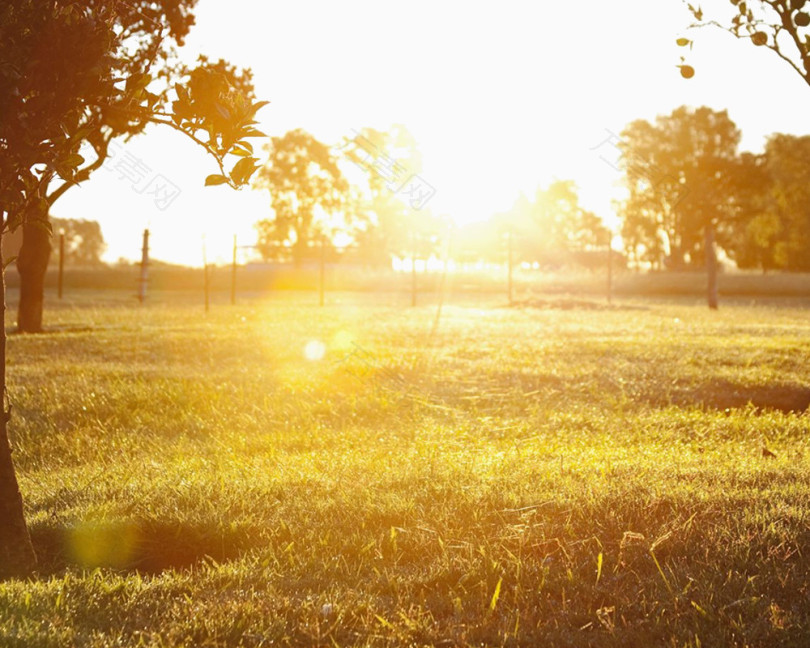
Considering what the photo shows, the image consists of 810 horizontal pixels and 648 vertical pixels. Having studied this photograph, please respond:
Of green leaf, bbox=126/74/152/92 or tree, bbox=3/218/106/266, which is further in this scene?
tree, bbox=3/218/106/266

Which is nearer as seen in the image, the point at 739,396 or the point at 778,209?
the point at 739,396

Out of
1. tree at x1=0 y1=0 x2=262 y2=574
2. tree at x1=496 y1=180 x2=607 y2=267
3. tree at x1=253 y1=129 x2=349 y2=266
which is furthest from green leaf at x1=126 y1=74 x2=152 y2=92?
tree at x1=496 y1=180 x2=607 y2=267

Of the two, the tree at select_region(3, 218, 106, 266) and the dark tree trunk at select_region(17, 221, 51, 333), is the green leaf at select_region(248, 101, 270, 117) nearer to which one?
the dark tree trunk at select_region(17, 221, 51, 333)

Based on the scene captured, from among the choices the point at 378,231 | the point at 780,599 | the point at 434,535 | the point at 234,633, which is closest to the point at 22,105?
the point at 234,633

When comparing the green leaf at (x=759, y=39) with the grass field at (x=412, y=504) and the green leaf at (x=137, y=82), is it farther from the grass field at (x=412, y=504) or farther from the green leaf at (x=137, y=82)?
the green leaf at (x=137, y=82)

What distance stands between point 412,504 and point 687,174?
71483mm

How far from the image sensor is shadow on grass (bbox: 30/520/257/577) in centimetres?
458

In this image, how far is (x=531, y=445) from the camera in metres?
7.27

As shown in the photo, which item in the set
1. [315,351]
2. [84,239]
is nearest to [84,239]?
[84,239]

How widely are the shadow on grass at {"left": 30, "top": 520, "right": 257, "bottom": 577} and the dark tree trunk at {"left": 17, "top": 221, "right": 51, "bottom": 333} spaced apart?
12177 millimetres

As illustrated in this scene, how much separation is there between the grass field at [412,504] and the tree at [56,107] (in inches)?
33.3

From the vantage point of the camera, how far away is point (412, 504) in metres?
5.07

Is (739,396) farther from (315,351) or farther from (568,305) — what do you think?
(568,305)

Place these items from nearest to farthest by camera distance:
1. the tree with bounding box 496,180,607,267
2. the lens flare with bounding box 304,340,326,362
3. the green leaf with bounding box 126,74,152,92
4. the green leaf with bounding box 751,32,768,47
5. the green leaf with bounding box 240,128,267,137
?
1. the green leaf with bounding box 240,128,267,137
2. the green leaf with bounding box 126,74,152,92
3. the green leaf with bounding box 751,32,768,47
4. the lens flare with bounding box 304,340,326,362
5. the tree with bounding box 496,180,607,267
